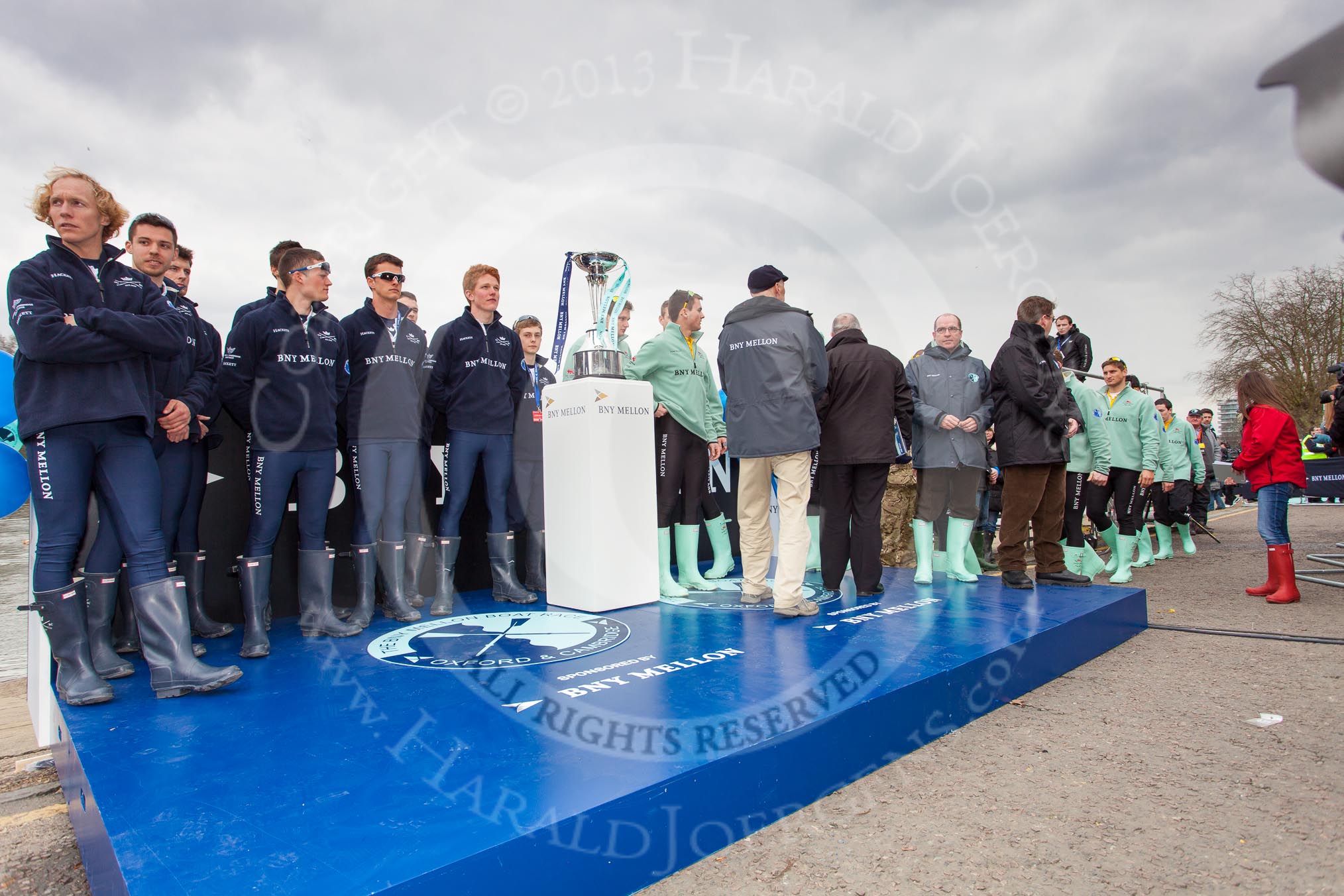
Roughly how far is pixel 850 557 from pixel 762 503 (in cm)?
87

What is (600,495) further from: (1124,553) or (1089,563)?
(1124,553)

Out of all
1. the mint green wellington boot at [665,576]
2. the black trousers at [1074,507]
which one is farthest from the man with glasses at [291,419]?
the black trousers at [1074,507]

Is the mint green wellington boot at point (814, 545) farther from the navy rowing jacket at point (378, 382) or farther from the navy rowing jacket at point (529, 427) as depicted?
the navy rowing jacket at point (378, 382)

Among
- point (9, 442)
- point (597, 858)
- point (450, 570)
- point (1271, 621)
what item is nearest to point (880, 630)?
point (597, 858)

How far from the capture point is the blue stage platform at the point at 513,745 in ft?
5.08

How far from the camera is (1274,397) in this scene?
5.29 m

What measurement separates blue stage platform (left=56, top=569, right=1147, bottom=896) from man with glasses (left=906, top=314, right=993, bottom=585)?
130 centimetres

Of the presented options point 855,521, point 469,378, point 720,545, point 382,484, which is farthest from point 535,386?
point 855,521

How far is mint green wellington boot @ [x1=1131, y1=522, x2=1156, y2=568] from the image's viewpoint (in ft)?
24.5

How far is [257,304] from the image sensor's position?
369cm

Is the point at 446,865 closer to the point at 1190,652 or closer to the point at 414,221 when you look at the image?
the point at 414,221

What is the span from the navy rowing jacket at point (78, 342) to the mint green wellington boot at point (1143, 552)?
8044mm

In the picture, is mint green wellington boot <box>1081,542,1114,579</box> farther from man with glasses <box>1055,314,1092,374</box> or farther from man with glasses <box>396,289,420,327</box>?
man with glasses <box>396,289,420,327</box>

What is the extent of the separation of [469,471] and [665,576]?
138 centimetres
